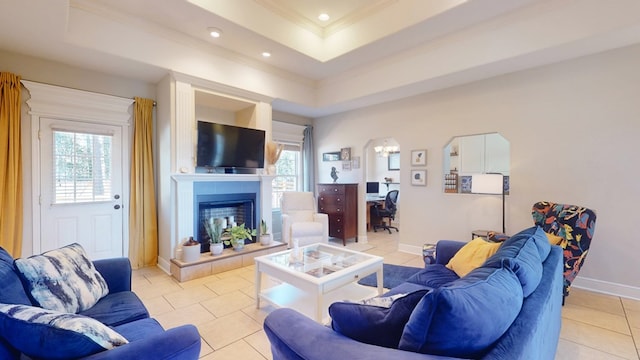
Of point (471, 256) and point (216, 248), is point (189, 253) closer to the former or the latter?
point (216, 248)

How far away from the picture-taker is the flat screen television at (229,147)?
3873mm

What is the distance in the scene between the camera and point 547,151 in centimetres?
347

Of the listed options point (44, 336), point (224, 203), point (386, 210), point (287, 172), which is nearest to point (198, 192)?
point (224, 203)

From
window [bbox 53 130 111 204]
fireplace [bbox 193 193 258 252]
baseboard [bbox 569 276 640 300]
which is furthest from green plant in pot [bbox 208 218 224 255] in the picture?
baseboard [bbox 569 276 640 300]

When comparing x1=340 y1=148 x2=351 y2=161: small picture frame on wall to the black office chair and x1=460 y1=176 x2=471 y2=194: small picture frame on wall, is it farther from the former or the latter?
x1=460 y1=176 x2=471 y2=194: small picture frame on wall

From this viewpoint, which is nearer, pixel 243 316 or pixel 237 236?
pixel 243 316

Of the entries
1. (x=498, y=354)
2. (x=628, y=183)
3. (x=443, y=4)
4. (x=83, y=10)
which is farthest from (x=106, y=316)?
(x=628, y=183)

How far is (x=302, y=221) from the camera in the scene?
195 inches

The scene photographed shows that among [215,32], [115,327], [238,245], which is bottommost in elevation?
[238,245]

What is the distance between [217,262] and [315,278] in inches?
79.3

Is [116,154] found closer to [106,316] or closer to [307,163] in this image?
[106,316]

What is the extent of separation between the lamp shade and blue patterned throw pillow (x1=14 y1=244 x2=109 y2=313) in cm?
406

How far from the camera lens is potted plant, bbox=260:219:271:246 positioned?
4320 mm

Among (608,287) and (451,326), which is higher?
(451,326)
